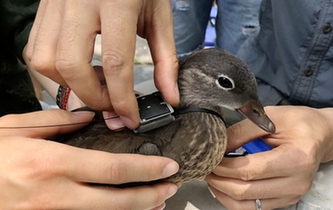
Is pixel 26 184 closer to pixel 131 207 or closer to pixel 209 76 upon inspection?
pixel 131 207

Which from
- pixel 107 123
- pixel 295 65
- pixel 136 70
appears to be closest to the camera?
pixel 107 123

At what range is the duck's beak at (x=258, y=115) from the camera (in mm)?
674

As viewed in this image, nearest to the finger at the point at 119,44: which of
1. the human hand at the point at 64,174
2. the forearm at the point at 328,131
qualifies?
the human hand at the point at 64,174

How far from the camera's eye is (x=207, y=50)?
26.9 inches

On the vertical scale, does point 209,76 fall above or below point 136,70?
above

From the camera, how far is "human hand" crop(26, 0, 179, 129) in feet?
1.67

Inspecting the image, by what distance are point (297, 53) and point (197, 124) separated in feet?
1.29

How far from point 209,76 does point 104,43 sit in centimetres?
24

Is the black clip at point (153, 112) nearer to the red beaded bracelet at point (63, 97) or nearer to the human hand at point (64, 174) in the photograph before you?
Result: the human hand at point (64, 174)

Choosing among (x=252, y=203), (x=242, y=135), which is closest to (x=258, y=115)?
(x=242, y=135)

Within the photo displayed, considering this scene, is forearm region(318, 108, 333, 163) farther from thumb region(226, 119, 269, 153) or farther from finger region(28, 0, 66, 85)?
finger region(28, 0, 66, 85)

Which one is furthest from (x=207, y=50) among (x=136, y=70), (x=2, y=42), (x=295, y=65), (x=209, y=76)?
(x=136, y=70)

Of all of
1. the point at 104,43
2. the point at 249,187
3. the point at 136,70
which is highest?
the point at 104,43

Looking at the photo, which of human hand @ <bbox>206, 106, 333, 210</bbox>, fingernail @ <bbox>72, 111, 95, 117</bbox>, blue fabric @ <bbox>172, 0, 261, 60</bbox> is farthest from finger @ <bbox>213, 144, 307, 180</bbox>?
blue fabric @ <bbox>172, 0, 261, 60</bbox>
